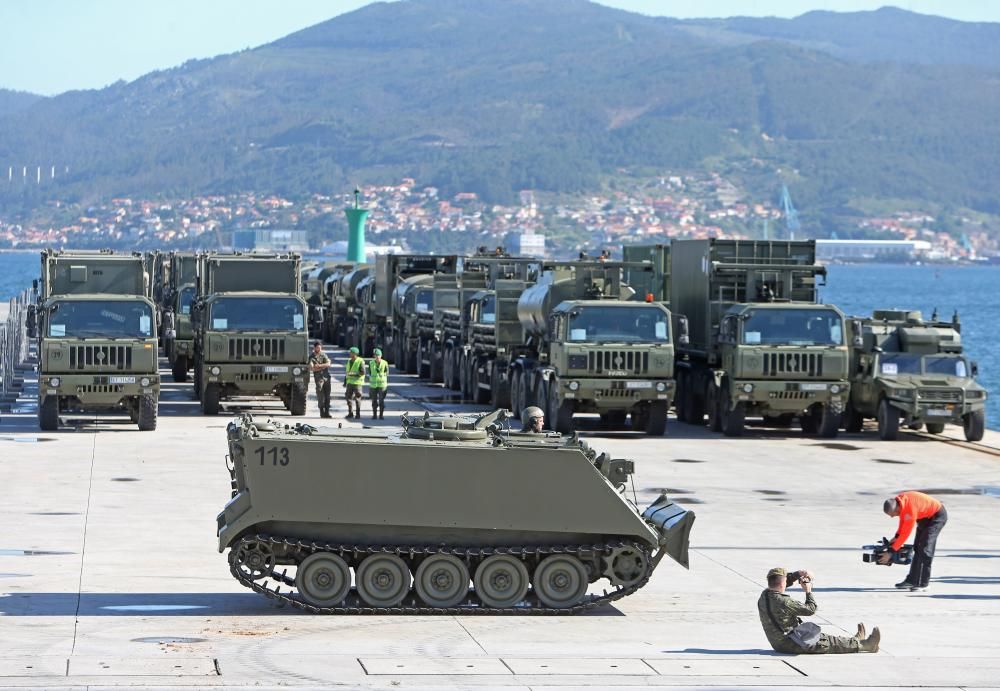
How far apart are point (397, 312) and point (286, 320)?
18815mm

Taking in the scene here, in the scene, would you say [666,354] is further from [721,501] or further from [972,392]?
[721,501]

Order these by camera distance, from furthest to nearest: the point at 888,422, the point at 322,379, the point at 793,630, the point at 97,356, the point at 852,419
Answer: the point at 322,379 < the point at 852,419 < the point at 888,422 < the point at 97,356 < the point at 793,630

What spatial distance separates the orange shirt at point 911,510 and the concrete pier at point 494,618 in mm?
655

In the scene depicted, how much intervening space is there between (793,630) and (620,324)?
59.8ft

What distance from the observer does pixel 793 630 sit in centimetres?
1536

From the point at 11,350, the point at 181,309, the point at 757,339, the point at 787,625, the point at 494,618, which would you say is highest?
the point at 757,339

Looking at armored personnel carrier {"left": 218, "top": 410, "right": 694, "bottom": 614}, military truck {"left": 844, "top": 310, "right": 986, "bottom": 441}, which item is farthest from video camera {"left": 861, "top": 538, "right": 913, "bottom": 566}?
military truck {"left": 844, "top": 310, "right": 986, "bottom": 441}

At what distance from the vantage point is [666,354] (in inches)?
1300

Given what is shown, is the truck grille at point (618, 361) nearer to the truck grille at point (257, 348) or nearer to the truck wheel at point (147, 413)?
the truck grille at point (257, 348)

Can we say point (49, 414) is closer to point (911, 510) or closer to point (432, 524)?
point (432, 524)

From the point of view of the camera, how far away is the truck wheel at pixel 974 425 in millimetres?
34156

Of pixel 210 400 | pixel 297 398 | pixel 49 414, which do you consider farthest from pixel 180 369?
pixel 49 414

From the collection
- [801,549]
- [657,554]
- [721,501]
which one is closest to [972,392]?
[721,501]

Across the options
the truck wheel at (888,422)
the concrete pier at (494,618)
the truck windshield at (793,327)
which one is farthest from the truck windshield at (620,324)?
the concrete pier at (494,618)
